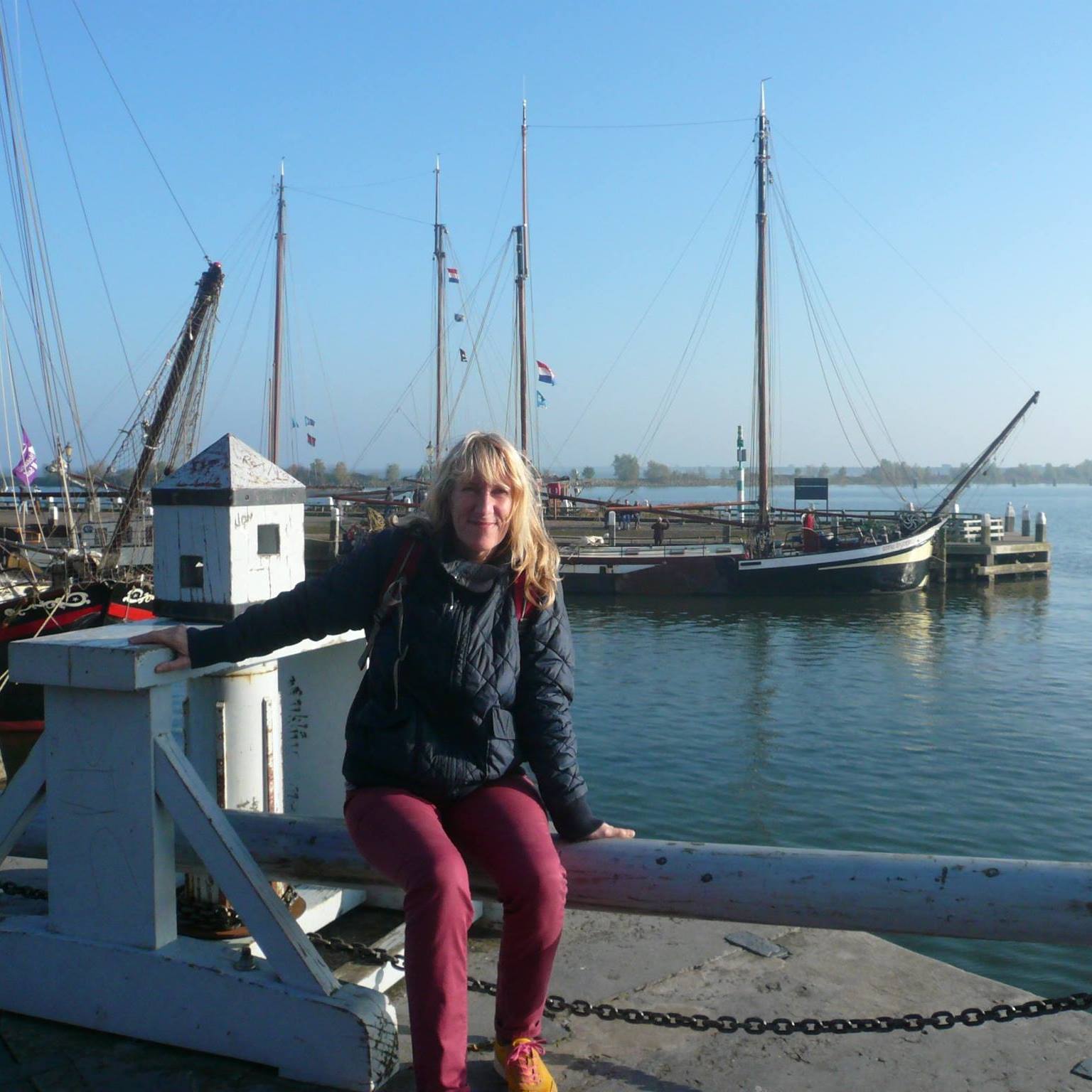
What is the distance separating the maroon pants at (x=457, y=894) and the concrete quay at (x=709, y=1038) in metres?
0.38

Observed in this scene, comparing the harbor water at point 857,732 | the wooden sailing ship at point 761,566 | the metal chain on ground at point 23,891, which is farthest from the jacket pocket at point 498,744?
the wooden sailing ship at point 761,566

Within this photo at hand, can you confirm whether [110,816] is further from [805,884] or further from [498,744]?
[805,884]

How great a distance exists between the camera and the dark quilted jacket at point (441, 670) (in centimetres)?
276

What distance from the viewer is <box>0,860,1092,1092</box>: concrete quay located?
9.34 ft

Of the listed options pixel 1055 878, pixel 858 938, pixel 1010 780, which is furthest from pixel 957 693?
pixel 1055 878

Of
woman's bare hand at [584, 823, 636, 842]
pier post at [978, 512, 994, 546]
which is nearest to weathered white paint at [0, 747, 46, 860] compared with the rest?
woman's bare hand at [584, 823, 636, 842]

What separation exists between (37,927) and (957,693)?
20.7 meters

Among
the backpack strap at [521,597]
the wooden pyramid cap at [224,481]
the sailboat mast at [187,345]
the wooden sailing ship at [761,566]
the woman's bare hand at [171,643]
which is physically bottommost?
the wooden sailing ship at [761,566]

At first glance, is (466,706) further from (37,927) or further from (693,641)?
(693,641)

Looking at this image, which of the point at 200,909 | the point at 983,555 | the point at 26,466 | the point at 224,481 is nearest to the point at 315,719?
the point at 200,909

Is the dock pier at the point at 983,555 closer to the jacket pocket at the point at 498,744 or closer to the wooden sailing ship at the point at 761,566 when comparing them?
the wooden sailing ship at the point at 761,566

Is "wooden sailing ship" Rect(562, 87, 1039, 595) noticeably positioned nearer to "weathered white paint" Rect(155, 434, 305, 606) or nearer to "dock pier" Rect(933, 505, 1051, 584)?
"dock pier" Rect(933, 505, 1051, 584)

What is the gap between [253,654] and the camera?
289 centimetres

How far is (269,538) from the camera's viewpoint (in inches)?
137
